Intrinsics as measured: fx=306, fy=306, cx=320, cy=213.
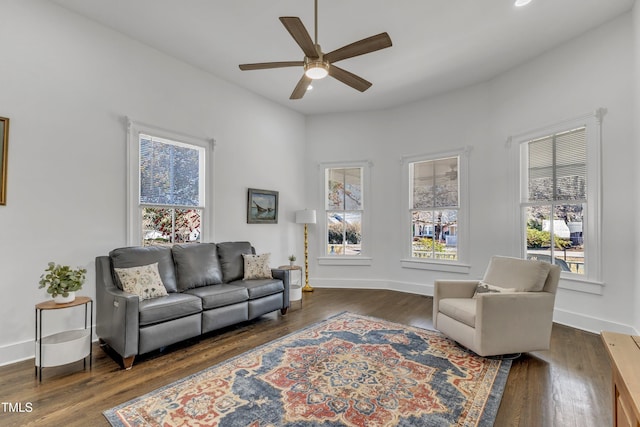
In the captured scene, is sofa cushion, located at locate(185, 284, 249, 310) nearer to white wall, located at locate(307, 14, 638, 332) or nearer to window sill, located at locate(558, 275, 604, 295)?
white wall, located at locate(307, 14, 638, 332)

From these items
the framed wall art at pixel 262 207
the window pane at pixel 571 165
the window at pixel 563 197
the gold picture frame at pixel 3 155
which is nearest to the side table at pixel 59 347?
the gold picture frame at pixel 3 155

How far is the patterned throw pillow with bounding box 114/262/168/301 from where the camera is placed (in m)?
3.03

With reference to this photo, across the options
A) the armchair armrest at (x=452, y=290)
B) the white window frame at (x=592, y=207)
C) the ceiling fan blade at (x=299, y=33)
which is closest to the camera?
the ceiling fan blade at (x=299, y=33)

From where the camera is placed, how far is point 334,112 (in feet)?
20.0

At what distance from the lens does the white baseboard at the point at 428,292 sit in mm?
3439

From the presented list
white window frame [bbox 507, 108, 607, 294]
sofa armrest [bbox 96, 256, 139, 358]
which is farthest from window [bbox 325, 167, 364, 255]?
sofa armrest [bbox 96, 256, 139, 358]

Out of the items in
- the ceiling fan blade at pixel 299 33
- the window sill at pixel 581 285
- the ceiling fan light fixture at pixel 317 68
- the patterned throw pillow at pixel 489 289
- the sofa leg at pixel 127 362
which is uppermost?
the ceiling fan blade at pixel 299 33

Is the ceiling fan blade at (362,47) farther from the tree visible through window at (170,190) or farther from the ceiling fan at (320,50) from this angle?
the tree visible through window at (170,190)

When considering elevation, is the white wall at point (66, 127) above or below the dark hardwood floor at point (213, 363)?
above

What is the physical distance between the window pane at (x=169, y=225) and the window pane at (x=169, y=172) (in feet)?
0.40

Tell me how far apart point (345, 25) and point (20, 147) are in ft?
11.3

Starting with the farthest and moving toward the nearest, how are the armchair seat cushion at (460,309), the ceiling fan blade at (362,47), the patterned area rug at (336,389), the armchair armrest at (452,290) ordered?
the armchair armrest at (452,290), the armchair seat cushion at (460,309), the ceiling fan blade at (362,47), the patterned area rug at (336,389)

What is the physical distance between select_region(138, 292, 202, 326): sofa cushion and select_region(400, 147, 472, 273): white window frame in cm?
376

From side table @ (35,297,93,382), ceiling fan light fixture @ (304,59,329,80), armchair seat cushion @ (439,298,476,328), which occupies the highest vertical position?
ceiling fan light fixture @ (304,59,329,80)
